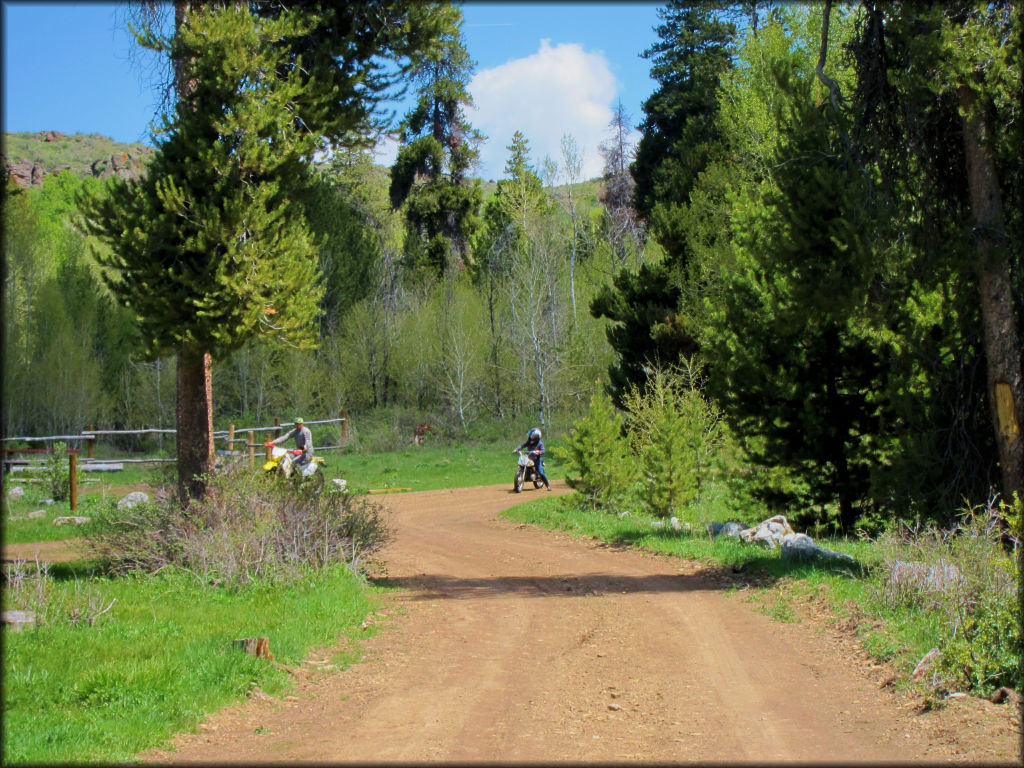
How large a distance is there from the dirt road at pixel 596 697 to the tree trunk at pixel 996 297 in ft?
11.5

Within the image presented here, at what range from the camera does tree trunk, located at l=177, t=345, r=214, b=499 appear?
12.6 m

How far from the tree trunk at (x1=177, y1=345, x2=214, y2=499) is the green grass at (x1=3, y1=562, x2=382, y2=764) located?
1.94 meters

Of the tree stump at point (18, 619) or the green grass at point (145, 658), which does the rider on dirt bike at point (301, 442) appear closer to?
the green grass at point (145, 658)

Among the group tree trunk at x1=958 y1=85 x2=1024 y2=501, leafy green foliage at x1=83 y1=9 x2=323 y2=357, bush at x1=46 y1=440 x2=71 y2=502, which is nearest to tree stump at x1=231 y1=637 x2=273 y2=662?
leafy green foliage at x1=83 y1=9 x2=323 y2=357

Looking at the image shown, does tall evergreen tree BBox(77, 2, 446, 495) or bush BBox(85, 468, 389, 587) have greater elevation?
tall evergreen tree BBox(77, 2, 446, 495)

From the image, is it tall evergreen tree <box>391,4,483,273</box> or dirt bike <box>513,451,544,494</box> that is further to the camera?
tall evergreen tree <box>391,4,483,273</box>

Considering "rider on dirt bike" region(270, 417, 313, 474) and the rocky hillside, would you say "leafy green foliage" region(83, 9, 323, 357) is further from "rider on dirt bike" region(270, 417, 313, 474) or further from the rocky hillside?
the rocky hillside

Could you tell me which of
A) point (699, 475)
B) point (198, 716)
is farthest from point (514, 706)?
point (699, 475)

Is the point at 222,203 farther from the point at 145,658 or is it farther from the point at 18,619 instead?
the point at 145,658

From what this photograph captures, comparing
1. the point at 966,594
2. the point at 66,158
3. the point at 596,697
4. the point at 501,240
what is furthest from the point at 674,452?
the point at 66,158

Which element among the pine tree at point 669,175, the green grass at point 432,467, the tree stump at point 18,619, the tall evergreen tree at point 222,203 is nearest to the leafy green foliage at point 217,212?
the tall evergreen tree at point 222,203

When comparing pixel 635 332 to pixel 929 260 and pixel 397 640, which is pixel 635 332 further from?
pixel 397 640

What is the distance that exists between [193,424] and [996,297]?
10968 millimetres

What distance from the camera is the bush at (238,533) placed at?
10805 mm
